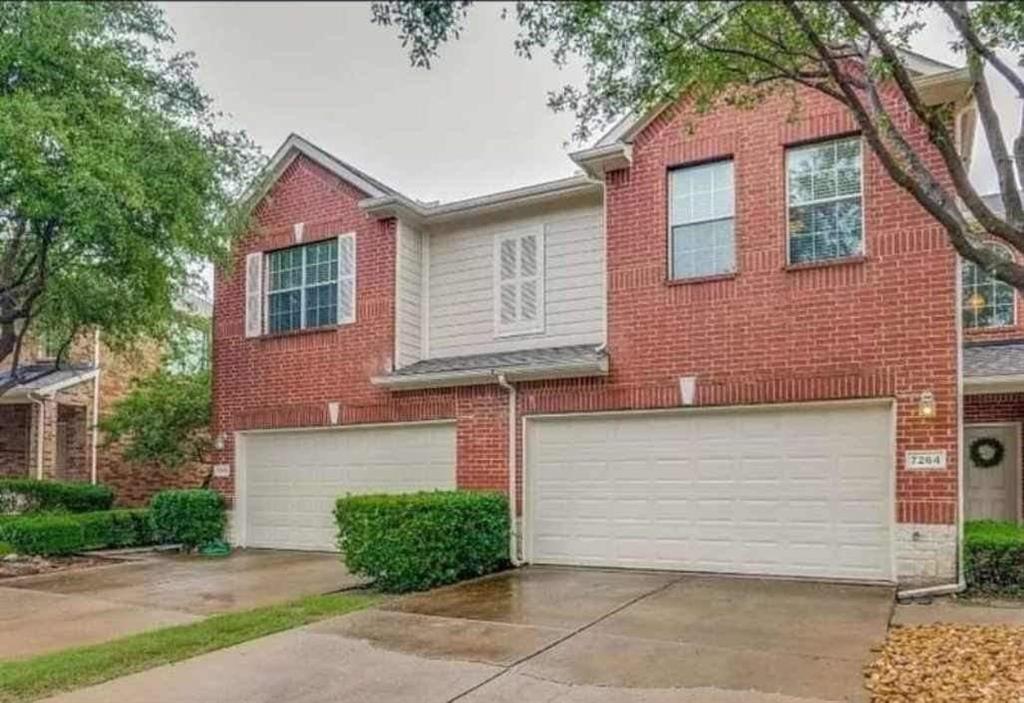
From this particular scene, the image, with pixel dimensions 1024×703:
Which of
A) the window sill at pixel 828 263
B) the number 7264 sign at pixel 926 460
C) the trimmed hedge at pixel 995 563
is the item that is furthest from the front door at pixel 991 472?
the window sill at pixel 828 263

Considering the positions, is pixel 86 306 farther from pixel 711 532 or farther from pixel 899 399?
pixel 899 399

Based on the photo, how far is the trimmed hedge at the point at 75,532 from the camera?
12.3 metres

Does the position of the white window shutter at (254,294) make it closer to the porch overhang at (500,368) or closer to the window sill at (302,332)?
the window sill at (302,332)

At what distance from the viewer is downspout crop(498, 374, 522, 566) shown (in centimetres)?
1095

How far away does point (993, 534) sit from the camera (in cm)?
870

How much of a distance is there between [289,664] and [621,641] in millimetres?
2627

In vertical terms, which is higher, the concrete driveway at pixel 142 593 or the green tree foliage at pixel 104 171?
the green tree foliage at pixel 104 171

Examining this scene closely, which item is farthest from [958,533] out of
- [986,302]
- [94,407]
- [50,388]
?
[94,407]

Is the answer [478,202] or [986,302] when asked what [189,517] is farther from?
[986,302]

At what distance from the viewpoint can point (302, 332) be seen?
1341cm

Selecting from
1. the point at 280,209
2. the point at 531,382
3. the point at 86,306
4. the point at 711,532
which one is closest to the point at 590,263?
the point at 531,382

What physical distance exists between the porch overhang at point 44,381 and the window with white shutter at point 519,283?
32.3ft

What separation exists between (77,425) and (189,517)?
22.4ft

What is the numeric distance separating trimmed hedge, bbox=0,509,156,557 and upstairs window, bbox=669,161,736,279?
1008 centimetres
